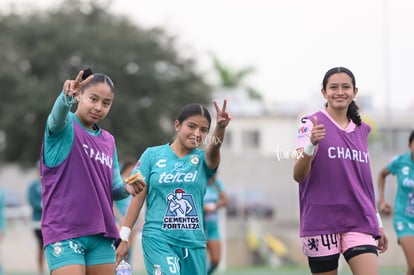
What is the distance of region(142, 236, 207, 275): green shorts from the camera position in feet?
24.8

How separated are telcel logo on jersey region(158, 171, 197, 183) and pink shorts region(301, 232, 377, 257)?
1.19 metres

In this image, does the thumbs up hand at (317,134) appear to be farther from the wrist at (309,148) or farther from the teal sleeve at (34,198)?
the teal sleeve at (34,198)

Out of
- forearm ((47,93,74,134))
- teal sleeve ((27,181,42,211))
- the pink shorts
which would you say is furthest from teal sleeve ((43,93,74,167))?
teal sleeve ((27,181,42,211))

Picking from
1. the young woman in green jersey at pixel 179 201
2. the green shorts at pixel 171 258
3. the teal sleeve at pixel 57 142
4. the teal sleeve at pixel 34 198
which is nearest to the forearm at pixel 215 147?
the young woman in green jersey at pixel 179 201

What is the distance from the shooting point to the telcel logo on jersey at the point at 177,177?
7.75m

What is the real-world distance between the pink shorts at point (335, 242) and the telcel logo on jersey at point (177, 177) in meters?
1.19

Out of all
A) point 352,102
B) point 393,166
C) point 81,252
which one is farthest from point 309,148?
point 393,166

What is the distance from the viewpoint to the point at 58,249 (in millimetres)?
6887

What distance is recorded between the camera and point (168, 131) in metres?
42.2

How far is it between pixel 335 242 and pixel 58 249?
7.60ft

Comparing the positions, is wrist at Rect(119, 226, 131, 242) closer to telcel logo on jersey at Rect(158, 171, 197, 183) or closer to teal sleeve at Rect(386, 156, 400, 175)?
telcel logo on jersey at Rect(158, 171, 197, 183)

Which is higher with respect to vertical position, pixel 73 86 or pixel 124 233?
pixel 73 86

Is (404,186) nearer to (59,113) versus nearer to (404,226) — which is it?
(404,226)

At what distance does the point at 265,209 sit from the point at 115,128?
794 centimetres
